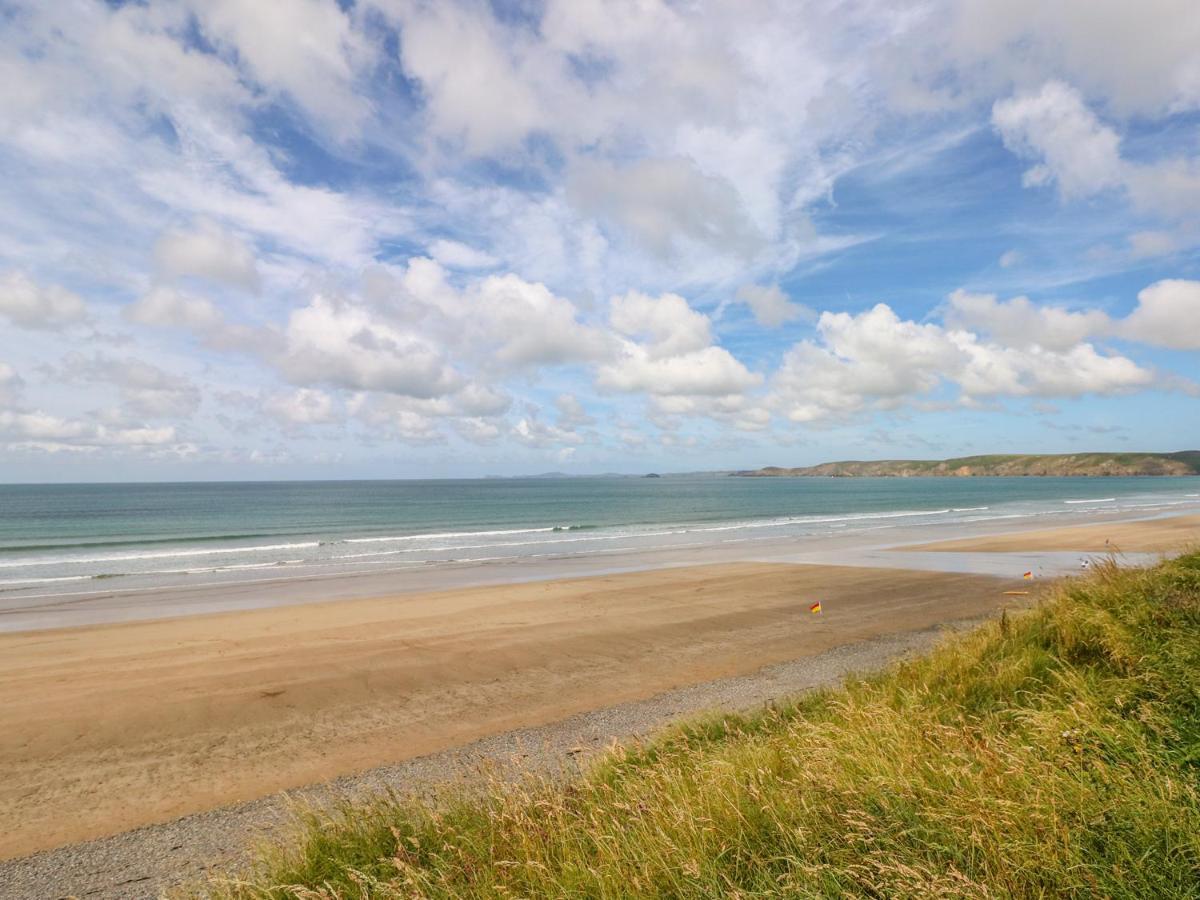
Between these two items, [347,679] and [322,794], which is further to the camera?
[347,679]

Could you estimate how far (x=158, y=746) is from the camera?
888 cm

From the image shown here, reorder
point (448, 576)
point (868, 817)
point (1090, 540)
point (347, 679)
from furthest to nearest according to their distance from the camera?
point (1090, 540)
point (448, 576)
point (347, 679)
point (868, 817)

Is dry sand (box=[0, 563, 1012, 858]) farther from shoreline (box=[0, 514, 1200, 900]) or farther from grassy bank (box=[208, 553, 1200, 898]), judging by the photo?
grassy bank (box=[208, 553, 1200, 898])

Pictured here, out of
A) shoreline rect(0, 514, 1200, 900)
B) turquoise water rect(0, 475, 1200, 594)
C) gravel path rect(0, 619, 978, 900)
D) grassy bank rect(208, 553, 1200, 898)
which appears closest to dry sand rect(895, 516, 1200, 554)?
turquoise water rect(0, 475, 1200, 594)

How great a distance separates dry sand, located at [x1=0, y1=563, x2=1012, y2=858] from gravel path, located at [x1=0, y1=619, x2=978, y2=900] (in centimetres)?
37

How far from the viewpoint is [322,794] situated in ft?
24.2

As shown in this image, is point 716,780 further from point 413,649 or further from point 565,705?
point 413,649

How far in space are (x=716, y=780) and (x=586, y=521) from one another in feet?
177

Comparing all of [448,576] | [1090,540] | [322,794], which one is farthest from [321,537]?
[1090,540]

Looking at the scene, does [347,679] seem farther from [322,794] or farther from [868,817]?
[868,817]

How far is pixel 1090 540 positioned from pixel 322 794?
40.2 meters

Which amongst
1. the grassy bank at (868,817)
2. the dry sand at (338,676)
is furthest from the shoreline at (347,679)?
the grassy bank at (868,817)

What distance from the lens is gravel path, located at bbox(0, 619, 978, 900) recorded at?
18.8 feet

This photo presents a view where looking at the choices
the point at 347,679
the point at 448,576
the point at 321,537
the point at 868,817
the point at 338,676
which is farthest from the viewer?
the point at 321,537
